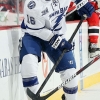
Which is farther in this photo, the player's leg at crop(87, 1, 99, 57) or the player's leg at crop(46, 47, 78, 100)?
the player's leg at crop(87, 1, 99, 57)

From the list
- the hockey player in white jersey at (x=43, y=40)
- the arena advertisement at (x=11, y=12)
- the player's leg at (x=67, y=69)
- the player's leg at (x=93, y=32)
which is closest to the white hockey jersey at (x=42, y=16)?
the hockey player in white jersey at (x=43, y=40)

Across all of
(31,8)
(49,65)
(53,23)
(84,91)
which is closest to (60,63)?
(53,23)

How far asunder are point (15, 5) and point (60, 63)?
685 millimetres

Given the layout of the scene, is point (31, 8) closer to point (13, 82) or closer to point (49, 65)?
point (13, 82)

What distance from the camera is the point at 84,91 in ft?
11.1

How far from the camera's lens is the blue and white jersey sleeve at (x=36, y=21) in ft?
6.80

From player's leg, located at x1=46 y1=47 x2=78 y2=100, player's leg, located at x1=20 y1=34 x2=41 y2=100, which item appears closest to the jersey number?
player's leg, located at x1=20 y1=34 x2=41 y2=100

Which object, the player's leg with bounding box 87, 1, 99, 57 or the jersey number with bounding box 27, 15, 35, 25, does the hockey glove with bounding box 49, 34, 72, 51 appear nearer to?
the jersey number with bounding box 27, 15, 35, 25

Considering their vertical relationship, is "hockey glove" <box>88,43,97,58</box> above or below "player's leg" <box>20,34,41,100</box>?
below

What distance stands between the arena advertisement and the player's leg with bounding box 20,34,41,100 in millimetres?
445

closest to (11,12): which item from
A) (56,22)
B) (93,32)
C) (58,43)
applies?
(56,22)

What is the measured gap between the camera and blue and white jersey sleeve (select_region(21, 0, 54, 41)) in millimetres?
2074

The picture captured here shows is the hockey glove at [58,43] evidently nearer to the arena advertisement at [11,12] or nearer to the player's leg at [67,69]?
the player's leg at [67,69]

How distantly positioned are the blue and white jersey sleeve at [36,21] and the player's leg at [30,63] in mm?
70
